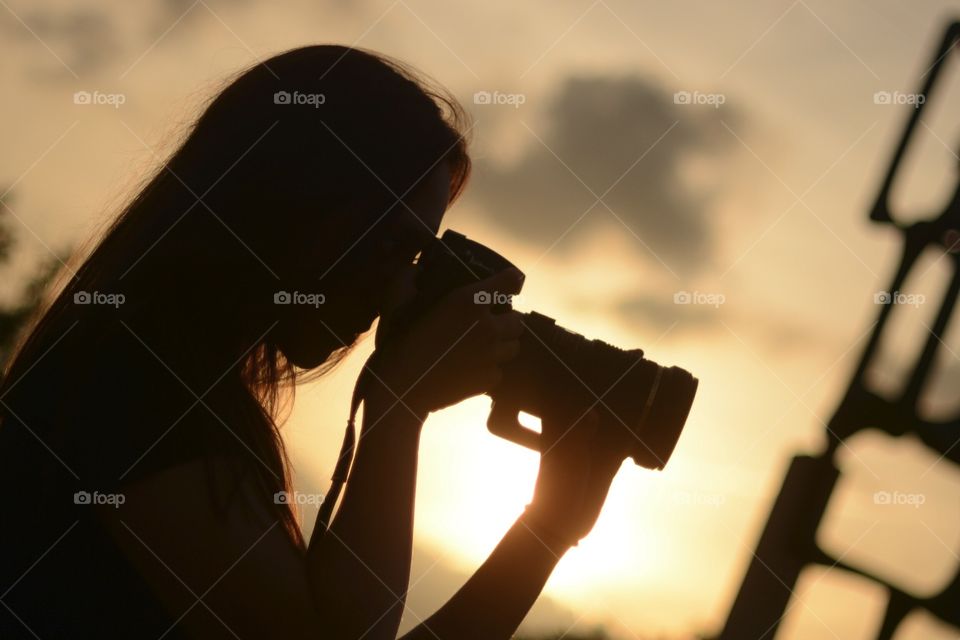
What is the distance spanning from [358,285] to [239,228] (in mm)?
220

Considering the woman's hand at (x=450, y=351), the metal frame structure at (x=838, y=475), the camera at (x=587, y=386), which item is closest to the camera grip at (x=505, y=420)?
the camera at (x=587, y=386)

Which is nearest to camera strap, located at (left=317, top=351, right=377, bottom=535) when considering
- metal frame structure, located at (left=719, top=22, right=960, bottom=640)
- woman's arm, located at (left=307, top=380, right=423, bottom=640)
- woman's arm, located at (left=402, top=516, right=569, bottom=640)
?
woman's arm, located at (left=307, top=380, right=423, bottom=640)

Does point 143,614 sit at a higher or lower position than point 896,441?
lower

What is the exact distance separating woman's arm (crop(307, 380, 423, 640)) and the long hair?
117 millimetres

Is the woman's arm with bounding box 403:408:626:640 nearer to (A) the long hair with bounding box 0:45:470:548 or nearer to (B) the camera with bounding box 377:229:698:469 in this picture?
(B) the camera with bounding box 377:229:698:469

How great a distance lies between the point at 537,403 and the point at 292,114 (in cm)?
70

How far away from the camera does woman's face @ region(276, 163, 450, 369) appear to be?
1856mm

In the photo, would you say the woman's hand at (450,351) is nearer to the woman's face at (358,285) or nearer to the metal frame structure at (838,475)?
the woman's face at (358,285)

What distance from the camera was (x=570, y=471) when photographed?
2.14m

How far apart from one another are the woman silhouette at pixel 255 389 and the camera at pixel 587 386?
0.14 feet

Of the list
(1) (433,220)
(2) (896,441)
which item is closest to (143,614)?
(1) (433,220)

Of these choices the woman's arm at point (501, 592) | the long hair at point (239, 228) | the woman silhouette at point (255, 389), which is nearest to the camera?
the woman silhouette at point (255, 389)

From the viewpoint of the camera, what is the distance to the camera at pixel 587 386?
83.4 inches

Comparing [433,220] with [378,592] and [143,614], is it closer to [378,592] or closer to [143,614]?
[378,592]
